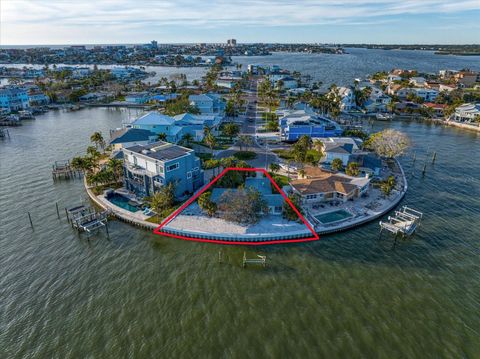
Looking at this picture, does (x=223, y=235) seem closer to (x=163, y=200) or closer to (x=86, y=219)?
(x=163, y=200)

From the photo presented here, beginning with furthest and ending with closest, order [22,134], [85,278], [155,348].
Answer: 1. [22,134]
2. [85,278]
3. [155,348]

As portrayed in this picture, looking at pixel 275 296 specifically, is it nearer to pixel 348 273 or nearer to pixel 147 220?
pixel 348 273

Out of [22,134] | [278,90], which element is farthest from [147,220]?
[278,90]

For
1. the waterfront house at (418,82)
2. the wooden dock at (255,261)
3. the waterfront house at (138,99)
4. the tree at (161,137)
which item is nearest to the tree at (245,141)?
the tree at (161,137)

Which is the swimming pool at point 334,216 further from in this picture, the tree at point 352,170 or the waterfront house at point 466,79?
the waterfront house at point 466,79

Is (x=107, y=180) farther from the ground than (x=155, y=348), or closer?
farther from the ground
